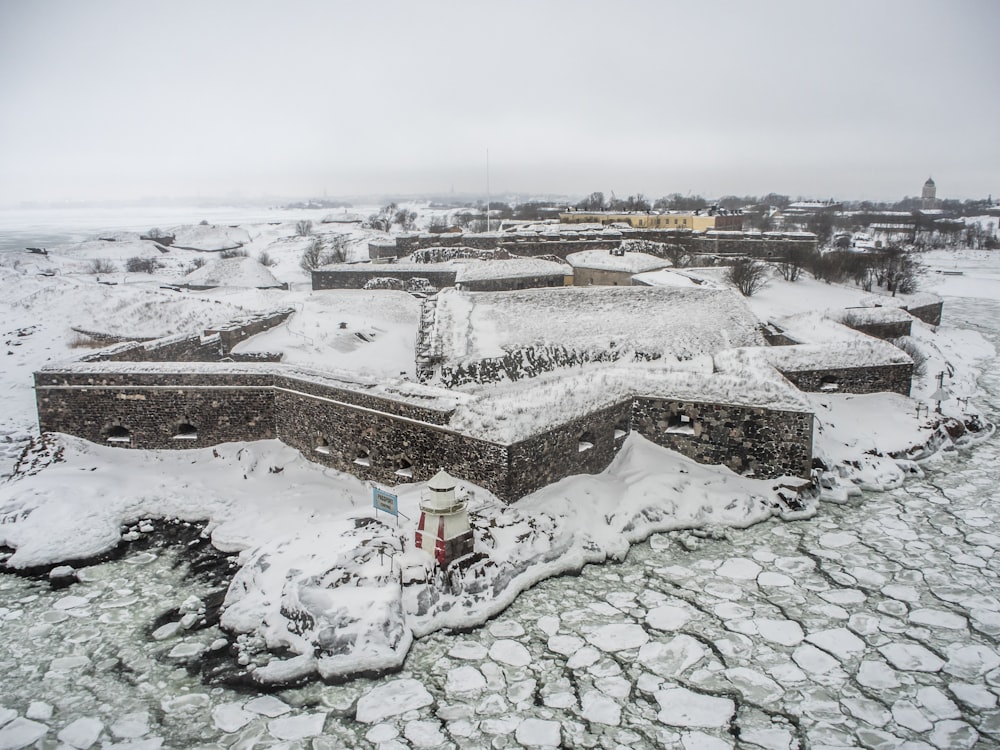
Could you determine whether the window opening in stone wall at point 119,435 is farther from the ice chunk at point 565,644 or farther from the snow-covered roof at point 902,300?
the snow-covered roof at point 902,300

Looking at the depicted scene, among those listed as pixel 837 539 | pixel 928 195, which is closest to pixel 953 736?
pixel 837 539

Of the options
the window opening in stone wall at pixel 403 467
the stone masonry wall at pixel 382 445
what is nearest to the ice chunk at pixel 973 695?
the stone masonry wall at pixel 382 445

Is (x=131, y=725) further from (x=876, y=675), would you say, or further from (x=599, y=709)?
(x=876, y=675)

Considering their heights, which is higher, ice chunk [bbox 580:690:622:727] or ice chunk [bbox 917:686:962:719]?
ice chunk [bbox 917:686:962:719]

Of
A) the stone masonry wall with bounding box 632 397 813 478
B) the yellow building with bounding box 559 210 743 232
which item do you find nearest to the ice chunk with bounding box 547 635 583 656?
the stone masonry wall with bounding box 632 397 813 478

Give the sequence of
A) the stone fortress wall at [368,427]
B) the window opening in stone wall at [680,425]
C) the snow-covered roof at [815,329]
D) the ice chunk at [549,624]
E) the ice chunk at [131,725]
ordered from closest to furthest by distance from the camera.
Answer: the ice chunk at [131,725]
the ice chunk at [549,624]
the stone fortress wall at [368,427]
the window opening in stone wall at [680,425]
the snow-covered roof at [815,329]

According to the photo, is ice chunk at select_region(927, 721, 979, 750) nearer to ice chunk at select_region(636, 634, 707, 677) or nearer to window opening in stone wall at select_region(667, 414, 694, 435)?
ice chunk at select_region(636, 634, 707, 677)
